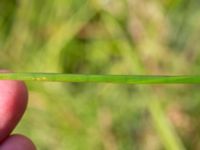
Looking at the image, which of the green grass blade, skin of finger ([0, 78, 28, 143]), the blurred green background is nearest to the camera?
the green grass blade

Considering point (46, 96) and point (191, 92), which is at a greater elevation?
point (191, 92)

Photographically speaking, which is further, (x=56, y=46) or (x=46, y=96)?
(x=56, y=46)

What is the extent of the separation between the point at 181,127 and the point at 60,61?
36 centimetres

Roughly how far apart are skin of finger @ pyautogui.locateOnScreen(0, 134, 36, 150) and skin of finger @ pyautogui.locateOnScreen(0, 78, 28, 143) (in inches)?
0.4

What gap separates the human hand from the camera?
0.74 metres

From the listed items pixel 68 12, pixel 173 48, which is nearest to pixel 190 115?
pixel 173 48

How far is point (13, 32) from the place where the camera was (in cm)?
142

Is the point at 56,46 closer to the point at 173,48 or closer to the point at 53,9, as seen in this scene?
the point at 53,9

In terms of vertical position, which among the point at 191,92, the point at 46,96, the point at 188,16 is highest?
the point at 188,16

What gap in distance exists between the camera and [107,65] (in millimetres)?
1356

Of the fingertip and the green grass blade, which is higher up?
the green grass blade

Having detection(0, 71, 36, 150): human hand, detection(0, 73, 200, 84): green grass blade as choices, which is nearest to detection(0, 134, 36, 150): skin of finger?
detection(0, 71, 36, 150): human hand

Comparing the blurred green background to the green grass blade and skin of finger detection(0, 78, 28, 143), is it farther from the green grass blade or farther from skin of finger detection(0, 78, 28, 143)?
the green grass blade

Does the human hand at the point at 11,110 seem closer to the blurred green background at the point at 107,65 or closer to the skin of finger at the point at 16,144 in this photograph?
the skin of finger at the point at 16,144
